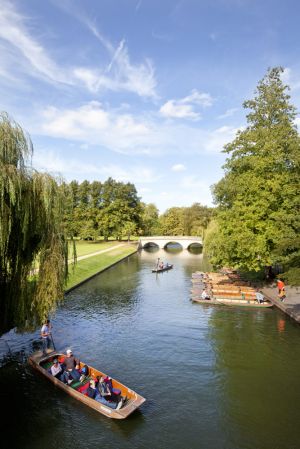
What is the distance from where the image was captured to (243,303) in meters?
31.2

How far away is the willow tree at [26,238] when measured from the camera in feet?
48.3

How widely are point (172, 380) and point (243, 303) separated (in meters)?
15.3

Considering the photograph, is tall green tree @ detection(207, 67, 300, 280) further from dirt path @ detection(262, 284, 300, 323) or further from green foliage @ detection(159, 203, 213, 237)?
green foliage @ detection(159, 203, 213, 237)

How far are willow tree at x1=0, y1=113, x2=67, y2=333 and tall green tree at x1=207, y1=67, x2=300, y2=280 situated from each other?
19.9 metres

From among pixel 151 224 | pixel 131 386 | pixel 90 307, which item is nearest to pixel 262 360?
pixel 131 386

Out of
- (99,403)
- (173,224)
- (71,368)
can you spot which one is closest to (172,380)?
(99,403)

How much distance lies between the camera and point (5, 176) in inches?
556

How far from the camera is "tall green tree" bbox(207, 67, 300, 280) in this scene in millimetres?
32500

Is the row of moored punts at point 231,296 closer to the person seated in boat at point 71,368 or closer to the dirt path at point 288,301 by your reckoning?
the dirt path at point 288,301

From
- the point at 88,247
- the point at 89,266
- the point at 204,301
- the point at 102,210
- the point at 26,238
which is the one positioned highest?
the point at 102,210

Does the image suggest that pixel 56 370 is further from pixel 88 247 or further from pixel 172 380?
pixel 88 247

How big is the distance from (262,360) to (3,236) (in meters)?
15.2

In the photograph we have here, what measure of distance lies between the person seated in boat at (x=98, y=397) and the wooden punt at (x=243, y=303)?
1851cm

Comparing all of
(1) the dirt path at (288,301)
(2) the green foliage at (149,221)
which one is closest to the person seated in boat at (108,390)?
(1) the dirt path at (288,301)
